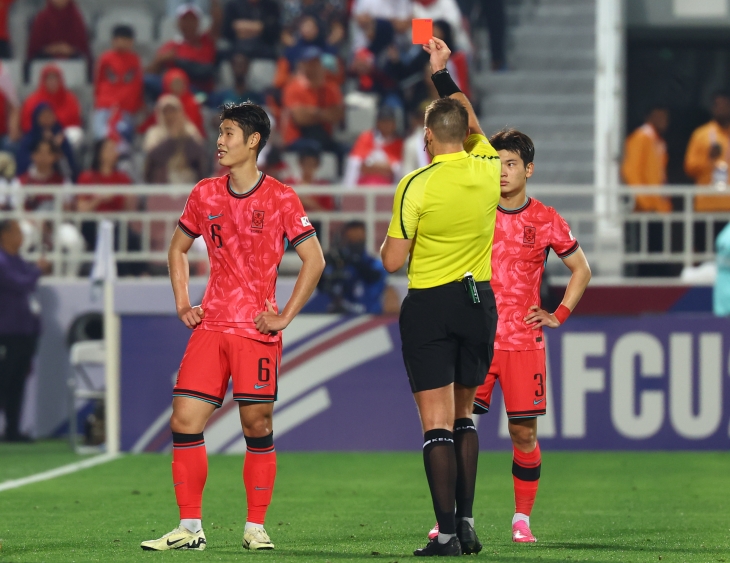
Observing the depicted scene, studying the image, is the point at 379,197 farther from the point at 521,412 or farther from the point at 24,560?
the point at 24,560

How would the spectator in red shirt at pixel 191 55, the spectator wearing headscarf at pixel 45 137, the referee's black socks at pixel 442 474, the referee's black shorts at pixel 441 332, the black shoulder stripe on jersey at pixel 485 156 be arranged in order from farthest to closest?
the spectator in red shirt at pixel 191 55 → the spectator wearing headscarf at pixel 45 137 → the black shoulder stripe on jersey at pixel 485 156 → the referee's black shorts at pixel 441 332 → the referee's black socks at pixel 442 474

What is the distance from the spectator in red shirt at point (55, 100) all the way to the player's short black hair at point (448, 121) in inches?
488

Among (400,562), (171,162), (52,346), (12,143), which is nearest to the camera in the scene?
(400,562)

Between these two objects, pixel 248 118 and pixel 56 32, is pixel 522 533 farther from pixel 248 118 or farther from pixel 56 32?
pixel 56 32

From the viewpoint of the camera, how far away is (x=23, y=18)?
21219 millimetres

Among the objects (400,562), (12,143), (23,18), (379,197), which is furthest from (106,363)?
(23,18)

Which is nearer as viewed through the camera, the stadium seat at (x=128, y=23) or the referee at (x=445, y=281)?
the referee at (x=445, y=281)

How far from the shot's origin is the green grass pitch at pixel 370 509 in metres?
7.26

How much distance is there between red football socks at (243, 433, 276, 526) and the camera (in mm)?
7363

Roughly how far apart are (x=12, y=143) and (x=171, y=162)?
→ 2666 millimetres

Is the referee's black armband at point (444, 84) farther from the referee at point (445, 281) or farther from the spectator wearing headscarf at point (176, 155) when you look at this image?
the spectator wearing headscarf at point (176, 155)

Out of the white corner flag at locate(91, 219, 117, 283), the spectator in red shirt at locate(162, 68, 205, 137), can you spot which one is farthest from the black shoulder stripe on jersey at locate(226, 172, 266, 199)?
the spectator in red shirt at locate(162, 68, 205, 137)

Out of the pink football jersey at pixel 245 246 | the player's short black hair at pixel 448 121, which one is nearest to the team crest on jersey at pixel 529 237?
the player's short black hair at pixel 448 121

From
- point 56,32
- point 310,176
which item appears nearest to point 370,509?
point 310,176
